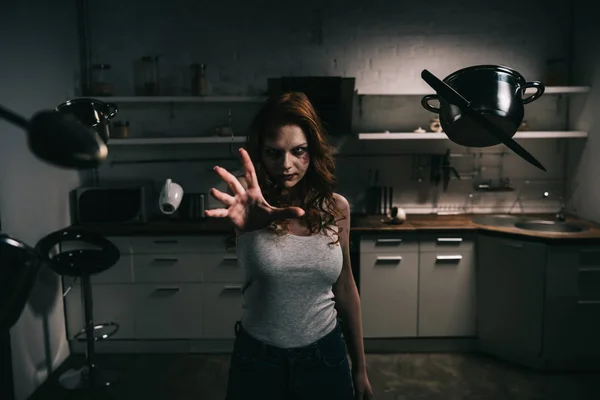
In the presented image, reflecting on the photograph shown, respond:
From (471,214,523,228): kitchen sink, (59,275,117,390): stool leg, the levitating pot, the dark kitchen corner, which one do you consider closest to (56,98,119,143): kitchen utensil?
the levitating pot

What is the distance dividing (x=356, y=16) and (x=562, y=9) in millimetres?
1589

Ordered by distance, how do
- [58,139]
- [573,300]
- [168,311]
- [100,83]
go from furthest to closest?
[100,83] → [168,311] → [573,300] → [58,139]

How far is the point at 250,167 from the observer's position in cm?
103

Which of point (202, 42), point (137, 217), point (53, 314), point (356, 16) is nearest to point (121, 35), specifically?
point (202, 42)

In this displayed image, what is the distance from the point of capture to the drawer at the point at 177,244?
3.67m

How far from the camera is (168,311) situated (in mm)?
3740

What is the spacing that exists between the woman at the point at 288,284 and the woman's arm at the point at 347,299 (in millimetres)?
83

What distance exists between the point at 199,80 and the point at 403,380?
2545mm

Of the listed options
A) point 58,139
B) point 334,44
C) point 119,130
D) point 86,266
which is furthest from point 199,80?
point 58,139

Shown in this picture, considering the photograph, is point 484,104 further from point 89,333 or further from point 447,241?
point 89,333

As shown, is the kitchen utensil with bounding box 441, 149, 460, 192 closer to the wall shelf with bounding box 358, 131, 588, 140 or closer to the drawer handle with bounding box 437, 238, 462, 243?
the wall shelf with bounding box 358, 131, 588, 140

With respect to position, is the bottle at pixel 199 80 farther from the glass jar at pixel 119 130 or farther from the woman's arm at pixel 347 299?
the woman's arm at pixel 347 299

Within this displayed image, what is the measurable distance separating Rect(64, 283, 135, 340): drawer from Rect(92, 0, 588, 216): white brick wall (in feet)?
3.47

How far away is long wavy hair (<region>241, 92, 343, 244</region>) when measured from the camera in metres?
1.35
